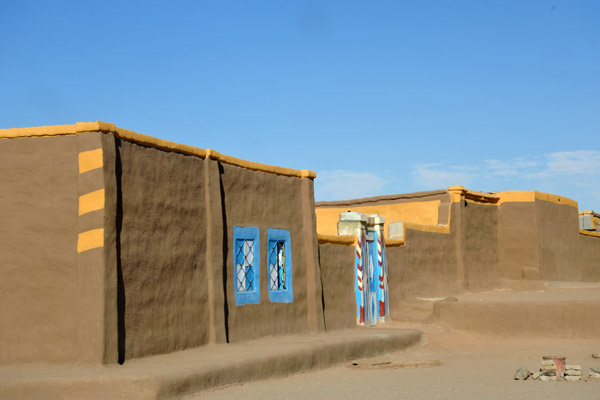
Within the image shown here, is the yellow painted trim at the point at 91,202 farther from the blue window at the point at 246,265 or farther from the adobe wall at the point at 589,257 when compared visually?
the adobe wall at the point at 589,257

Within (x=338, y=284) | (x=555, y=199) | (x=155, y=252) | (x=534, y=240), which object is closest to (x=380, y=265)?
(x=338, y=284)

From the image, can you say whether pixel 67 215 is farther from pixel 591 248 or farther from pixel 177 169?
pixel 591 248

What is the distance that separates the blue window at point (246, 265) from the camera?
11469 millimetres

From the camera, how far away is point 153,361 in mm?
9062

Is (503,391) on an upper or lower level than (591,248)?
lower

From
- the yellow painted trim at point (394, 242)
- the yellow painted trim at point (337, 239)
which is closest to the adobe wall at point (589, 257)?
the yellow painted trim at point (394, 242)

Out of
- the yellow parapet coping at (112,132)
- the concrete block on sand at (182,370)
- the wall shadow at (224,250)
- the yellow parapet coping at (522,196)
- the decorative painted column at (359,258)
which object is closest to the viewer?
the concrete block on sand at (182,370)

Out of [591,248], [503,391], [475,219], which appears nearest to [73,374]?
[503,391]

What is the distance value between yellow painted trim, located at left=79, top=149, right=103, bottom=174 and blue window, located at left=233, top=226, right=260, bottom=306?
125 inches

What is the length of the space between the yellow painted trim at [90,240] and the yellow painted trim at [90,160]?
77cm

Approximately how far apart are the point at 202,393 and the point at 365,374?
2894mm

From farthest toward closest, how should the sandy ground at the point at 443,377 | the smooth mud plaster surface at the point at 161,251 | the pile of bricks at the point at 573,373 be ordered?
1. the pile of bricks at the point at 573,373
2. the smooth mud plaster surface at the point at 161,251
3. the sandy ground at the point at 443,377

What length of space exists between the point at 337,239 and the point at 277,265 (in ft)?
7.19

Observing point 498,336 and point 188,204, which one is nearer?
point 188,204
